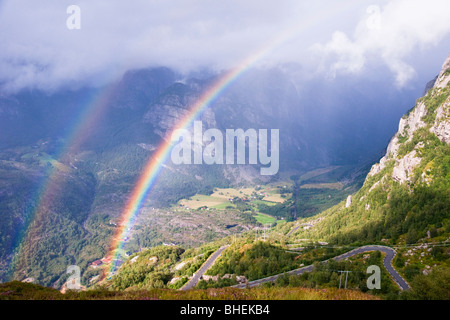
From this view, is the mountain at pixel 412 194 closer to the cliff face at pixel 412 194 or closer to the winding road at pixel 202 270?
the cliff face at pixel 412 194

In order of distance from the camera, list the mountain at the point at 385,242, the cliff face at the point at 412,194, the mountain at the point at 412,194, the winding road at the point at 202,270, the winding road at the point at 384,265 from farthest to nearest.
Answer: the mountain at the point at 412,194, the cliff face at the point at 412,194, the winding road at the point at 202,270, the mountain at the point at 385,242, the winding road at the point at 384,265

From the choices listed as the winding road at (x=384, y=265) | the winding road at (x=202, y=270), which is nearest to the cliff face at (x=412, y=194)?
the winding road at (x=384, y=265)

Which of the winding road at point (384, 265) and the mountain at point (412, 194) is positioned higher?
the mountain at point (412, 194)

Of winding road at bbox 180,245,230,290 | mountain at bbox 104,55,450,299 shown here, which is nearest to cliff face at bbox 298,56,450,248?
mountain at bbox 104,55,450,299

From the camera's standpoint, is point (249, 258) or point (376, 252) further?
point (249, 258)

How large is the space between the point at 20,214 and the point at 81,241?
5498 cm

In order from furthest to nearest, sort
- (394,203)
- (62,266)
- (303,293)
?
(62,266)
(394,203)
(303,293)

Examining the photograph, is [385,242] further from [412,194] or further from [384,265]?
[412,194]

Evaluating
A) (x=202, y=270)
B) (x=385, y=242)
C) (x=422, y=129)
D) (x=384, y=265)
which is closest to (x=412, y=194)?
(x=385, y=242)

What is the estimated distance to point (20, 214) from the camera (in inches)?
7416

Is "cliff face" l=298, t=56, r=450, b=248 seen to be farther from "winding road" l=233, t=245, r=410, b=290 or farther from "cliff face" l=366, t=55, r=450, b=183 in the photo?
"winding road" l=233, t=245, r=410, b=290

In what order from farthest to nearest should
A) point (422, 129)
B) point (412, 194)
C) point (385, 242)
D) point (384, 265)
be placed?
point (422, 129) < point (412, 194) < point (385, 242) < point (384, 265)

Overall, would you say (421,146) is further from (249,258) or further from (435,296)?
(435,296)
